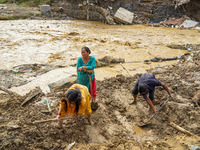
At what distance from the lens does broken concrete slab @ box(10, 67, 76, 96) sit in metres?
4.53

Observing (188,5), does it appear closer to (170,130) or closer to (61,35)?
(61,35)

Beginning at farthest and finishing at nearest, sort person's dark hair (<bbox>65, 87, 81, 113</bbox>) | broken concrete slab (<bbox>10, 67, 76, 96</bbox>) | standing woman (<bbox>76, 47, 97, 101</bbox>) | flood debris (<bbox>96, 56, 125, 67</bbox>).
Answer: flood debris (<bbox>96, 56, 125, 67</bbox>), broken concrete slab (<bbox>10, 67, 76, 96</bbox>), standing woman (<bbox>76, 47, 97, 101</bbox>), person's dark hair (<bbox>65, 87, 81, 113</bbox>)

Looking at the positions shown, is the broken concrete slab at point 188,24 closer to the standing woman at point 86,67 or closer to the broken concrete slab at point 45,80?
the broken concrete slab at point 45,80

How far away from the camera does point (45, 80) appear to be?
16.8ft

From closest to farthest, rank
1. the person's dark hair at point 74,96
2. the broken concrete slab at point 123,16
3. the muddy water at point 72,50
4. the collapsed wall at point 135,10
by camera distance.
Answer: the person's dark hair at point 74,96 → the muddy water at point 72,50 → the broken concrete slab at point 123,16 → the collapsed wall at point 135,10

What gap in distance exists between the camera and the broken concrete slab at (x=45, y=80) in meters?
4.53

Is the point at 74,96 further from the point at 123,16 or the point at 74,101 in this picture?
the point at 123,16

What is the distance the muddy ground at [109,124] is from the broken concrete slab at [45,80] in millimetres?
599

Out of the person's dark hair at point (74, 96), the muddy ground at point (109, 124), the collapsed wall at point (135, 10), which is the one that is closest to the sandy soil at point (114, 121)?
the muddy ground at point (109, 124)

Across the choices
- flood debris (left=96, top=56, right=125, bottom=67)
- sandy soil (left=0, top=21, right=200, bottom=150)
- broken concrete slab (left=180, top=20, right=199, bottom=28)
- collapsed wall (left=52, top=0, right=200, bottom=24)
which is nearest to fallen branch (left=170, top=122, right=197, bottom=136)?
sandy soil (left=0, top=21, right=200, bottom=150)

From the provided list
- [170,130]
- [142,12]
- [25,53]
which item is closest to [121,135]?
[170,130]

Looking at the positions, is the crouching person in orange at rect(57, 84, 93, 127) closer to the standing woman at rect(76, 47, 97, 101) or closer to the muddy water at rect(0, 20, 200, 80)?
the standing woman at rect(76, 47, 97, 101)

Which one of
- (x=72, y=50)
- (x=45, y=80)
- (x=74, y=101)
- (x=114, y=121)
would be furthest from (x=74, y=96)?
(x=72, y=50)

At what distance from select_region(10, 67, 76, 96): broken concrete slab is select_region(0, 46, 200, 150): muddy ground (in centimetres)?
60
